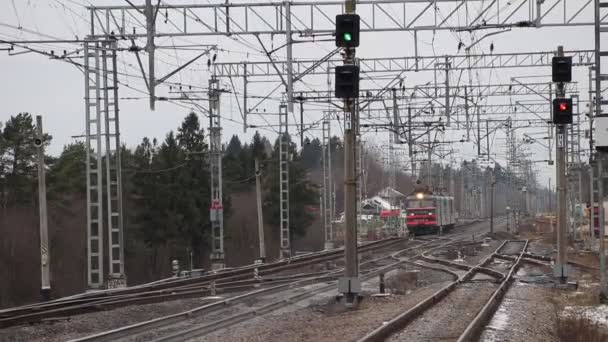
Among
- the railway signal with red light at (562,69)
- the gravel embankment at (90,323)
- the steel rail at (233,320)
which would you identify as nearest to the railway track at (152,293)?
the gravel embankment at (90,323)

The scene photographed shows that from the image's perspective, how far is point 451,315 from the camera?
18.0 metres

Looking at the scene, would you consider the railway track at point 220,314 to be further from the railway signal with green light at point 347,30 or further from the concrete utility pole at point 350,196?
the railway signal with green light at point 347,30

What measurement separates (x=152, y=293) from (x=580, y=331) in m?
13.5

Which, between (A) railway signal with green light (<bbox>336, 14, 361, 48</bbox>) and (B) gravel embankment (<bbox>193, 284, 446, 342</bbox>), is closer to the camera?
→ (B) gravel embankment (<bbox>193, 284, 446, 342</bbox>)

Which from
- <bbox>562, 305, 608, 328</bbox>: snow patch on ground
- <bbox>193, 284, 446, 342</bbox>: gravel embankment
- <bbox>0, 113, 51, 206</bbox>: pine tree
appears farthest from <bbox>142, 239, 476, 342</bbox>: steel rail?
<bbox>0, 113, 51, 206</bbox>: pine tree

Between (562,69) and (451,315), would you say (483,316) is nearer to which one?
(451,315)

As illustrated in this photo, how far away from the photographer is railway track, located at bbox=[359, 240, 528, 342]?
1480 cm

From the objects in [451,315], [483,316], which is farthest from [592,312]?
[483,316]

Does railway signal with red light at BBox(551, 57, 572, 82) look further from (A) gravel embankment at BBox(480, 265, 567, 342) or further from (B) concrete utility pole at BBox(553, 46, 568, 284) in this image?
(A) gravel embankment at BBox(480, 265, 567, 342)

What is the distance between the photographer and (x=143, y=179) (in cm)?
6475

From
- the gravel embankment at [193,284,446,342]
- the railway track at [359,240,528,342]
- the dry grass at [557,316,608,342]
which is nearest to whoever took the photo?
the dry grass at [557,316,608,342]

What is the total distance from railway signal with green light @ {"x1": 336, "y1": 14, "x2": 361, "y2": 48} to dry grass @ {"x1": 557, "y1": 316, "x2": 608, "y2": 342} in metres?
7.43

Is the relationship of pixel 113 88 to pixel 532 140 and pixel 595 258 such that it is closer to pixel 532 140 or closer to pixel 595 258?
pixel 595 258

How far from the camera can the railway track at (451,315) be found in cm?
1480
